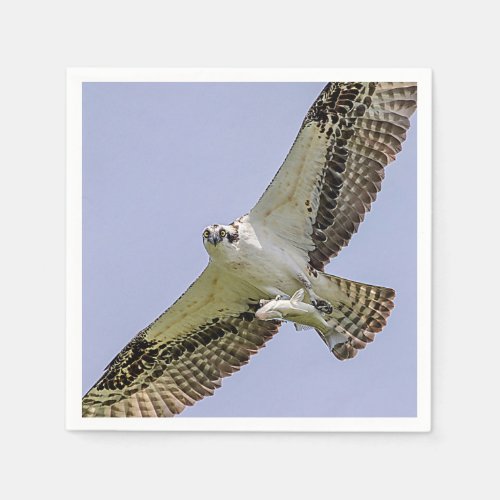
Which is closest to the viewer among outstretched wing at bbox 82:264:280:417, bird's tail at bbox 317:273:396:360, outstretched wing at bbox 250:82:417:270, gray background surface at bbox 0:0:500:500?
gray background surface at bbox 0:0:500:500

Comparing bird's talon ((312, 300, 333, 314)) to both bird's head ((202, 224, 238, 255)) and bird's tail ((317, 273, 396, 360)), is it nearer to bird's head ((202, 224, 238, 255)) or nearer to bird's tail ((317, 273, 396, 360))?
bird's tail ((317, 273, 396, 360))

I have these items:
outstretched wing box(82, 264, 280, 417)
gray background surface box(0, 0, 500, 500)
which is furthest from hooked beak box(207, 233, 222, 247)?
gray background surface box(0, 0, 500, 500)
